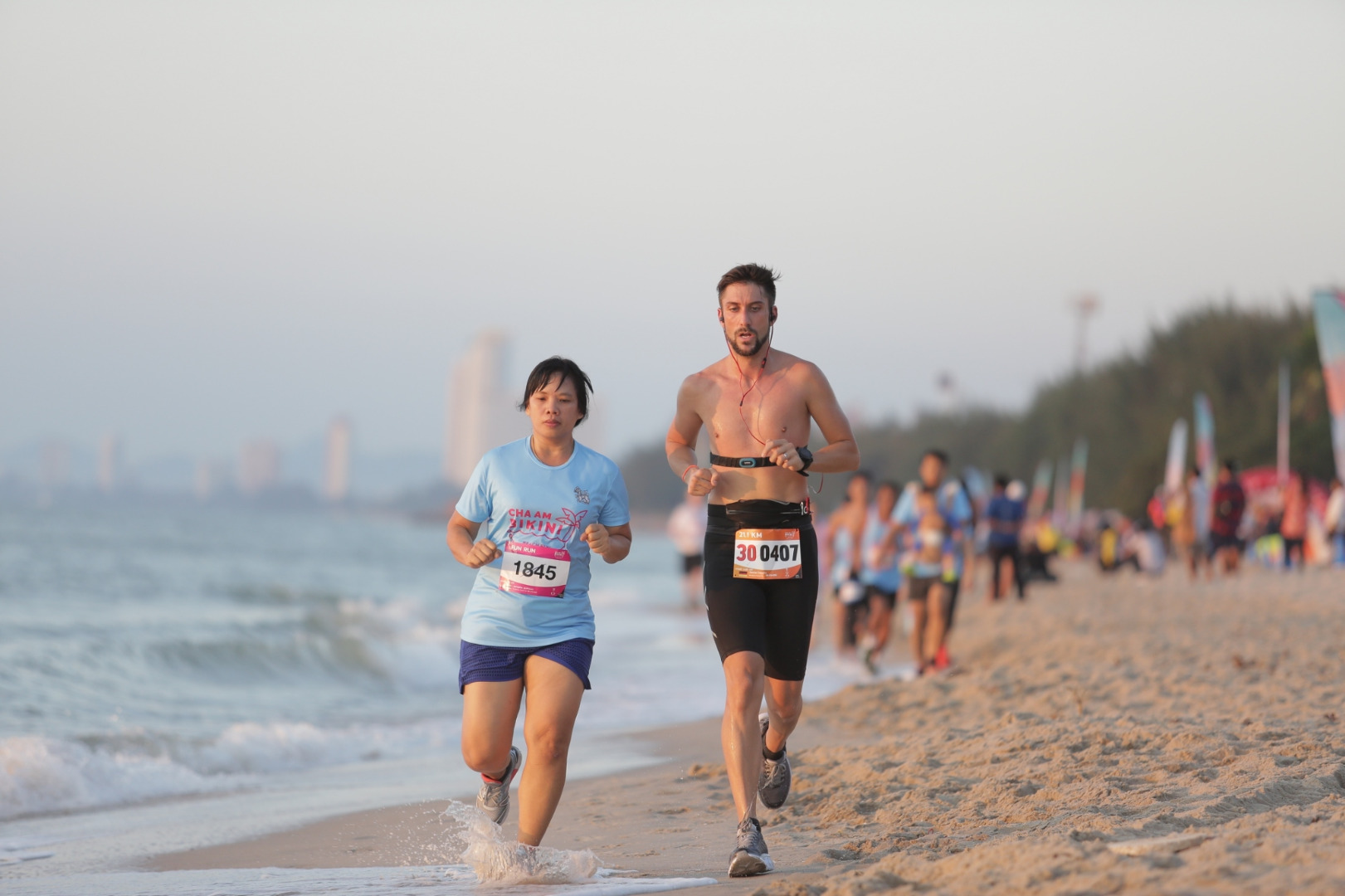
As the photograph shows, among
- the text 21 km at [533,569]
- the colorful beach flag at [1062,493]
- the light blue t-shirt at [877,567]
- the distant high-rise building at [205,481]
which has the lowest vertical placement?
the distant high-rise building at [205,481]

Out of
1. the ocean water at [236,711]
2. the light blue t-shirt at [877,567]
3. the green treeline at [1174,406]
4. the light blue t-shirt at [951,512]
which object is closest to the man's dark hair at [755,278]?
the ocean water at [236,711]

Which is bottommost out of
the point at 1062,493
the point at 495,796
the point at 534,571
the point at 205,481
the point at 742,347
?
the point at 205,481

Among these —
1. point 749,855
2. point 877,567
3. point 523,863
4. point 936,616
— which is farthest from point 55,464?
point 749,855

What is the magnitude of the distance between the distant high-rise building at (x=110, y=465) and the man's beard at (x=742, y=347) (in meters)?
184

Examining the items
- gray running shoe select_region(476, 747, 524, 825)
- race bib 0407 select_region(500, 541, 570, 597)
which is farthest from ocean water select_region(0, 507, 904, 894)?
race bib 0407 select_region(500, 541, 570, 597)

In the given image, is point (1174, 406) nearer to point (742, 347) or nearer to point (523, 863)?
point (742, 347)

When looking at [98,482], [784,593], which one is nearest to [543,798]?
[784,593]

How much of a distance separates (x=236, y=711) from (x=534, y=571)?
7577 mm

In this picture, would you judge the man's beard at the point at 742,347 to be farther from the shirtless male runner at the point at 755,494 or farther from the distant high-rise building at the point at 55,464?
the distant high-rise building at the point at 55,464

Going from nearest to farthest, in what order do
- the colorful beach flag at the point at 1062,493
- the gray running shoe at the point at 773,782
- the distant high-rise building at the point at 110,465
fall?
1. the gray running shoe at the point at 773,782
2. the colorful beach flag at the point at 1062,493
3. the distant high-rise building at the point at 110,465

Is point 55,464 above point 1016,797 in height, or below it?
below

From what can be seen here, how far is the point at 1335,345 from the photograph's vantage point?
14.0 metres

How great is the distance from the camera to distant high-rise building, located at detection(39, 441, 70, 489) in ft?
579

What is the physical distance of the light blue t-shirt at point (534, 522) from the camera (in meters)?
4.29
